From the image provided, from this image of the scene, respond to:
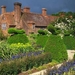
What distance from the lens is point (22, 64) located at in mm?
12930

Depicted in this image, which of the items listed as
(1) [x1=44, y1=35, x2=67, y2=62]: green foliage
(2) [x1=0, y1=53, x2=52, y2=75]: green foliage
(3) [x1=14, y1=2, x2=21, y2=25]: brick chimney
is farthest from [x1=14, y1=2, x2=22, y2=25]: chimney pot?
(2) [x1=0, y1=53, x2=52, y2=75]: green foliage

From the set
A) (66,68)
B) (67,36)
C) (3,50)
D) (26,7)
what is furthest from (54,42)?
(26,7)

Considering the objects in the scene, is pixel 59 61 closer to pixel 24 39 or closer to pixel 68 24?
pixel 24 39

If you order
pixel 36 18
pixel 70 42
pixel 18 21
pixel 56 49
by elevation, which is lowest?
pixel 70 42

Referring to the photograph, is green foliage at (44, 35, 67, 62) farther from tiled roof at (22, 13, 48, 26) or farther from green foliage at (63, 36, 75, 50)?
tiled roof at (22, 13, 48, 26)

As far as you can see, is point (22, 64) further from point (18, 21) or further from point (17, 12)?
point (17, 12)

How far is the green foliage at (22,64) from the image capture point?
11481mm

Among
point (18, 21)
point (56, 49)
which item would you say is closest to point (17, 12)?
point (18, 21)

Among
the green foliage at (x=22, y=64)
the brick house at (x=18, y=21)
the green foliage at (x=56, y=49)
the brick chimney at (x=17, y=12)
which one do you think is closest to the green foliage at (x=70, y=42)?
the green foliage at (x=56, y=49)

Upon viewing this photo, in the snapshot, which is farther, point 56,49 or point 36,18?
point 36,18

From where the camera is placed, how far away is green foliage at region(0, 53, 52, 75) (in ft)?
37.7

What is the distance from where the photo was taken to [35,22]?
56.1 meters

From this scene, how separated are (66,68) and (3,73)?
396 centimetres

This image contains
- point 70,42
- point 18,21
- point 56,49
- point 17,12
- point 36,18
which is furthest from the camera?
point 36,18
